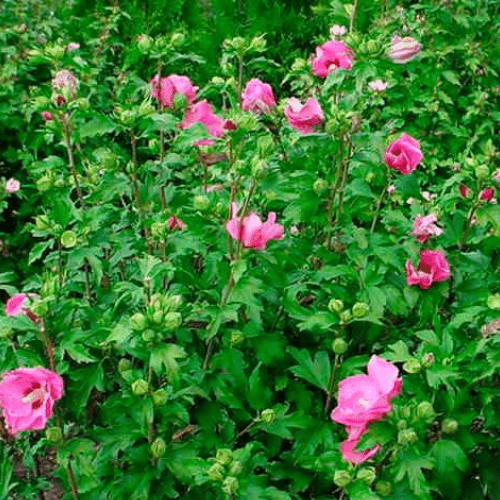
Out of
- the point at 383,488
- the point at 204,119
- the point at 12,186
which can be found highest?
the point at 204,119

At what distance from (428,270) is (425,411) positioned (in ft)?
1.66

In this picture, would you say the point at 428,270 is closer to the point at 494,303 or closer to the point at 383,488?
the point at 494,303

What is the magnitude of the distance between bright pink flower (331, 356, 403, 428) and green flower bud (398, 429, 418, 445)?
50 millimetres

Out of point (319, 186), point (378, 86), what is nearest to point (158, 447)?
point (319, 186)

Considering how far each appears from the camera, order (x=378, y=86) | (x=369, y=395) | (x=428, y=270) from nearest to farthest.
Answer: (x=369, y=395)
(x=428, y=270)
(x=378, y=86)

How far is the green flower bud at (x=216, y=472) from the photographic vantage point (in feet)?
5.18

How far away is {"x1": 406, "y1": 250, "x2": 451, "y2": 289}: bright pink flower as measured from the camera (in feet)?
6.43

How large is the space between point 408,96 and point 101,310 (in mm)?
3091

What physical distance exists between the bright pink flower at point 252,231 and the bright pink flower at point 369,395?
32 centimetres

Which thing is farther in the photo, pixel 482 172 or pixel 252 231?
pixel 482 172

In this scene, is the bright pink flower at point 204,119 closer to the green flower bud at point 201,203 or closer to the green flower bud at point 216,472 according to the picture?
the green flower bud at point 201,203

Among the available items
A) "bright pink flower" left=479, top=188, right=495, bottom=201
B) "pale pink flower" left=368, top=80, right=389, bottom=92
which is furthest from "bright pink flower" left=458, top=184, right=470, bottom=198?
"pale pink flower" left=368, top=80, right=389, bottom=92

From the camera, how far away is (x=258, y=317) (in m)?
1.88

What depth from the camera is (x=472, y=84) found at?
195 inches
